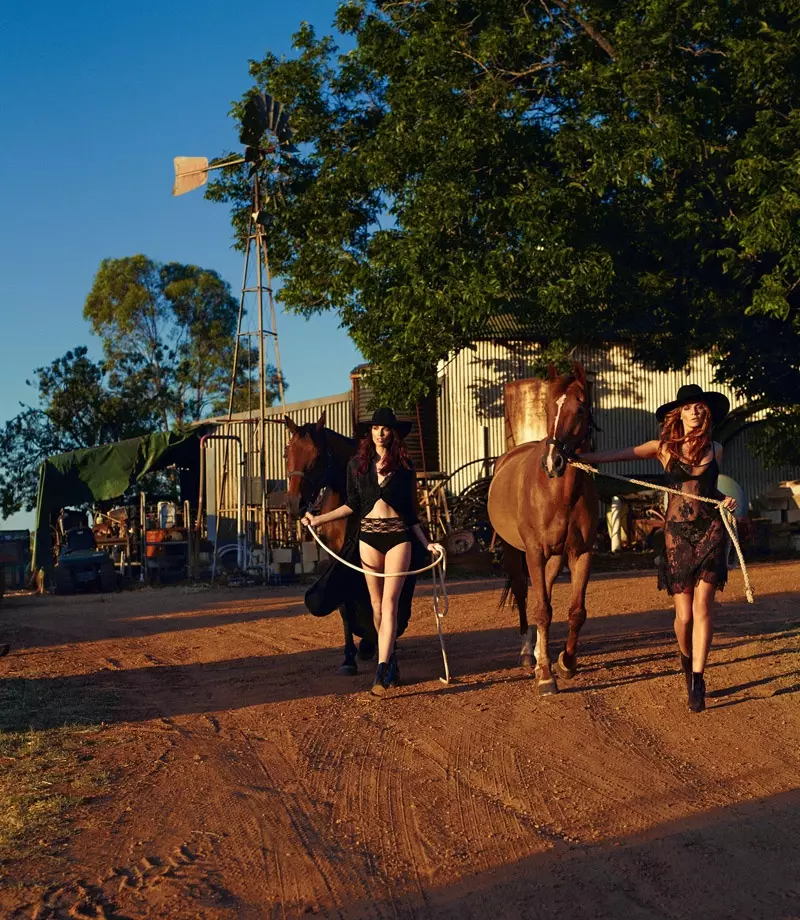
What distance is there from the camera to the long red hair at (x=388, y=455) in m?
8.29

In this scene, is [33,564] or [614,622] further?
[33,564]

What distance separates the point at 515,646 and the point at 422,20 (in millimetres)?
11878

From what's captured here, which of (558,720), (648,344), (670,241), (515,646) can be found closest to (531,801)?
(558,720)

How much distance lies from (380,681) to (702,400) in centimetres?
310

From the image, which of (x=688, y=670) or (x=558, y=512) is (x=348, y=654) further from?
(x=688, y=670)

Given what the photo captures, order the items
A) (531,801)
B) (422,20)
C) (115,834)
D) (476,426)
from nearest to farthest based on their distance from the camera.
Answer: (115,834) < (531,801) < (422,20) < (476,426)

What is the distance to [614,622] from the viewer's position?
12.2 m

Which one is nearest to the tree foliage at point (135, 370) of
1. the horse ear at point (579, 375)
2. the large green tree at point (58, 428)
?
the large green tree at point (58, 428)

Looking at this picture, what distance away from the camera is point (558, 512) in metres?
8.16

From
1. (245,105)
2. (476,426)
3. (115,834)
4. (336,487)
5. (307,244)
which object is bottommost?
(115,834)

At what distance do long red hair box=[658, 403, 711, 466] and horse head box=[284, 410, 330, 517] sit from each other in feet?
12.9

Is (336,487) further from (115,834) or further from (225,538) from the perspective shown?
(225,538)

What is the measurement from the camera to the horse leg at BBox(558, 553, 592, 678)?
27.1 ft

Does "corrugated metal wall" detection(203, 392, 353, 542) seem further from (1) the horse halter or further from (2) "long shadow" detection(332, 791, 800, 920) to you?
(2) "long shadow" detection(332, 791, 800, 920)
